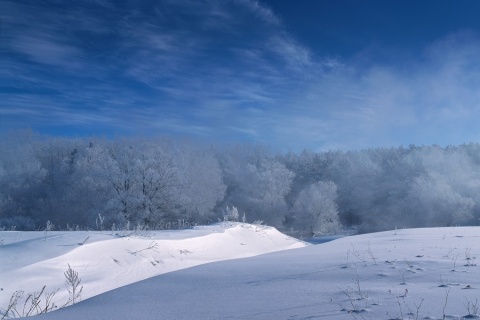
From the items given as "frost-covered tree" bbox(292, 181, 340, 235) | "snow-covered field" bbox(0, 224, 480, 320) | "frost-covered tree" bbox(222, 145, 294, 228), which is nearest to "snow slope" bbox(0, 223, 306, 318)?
"snow-covered field" bbox(0, 224, 480, 320)

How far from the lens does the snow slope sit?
6539 millimetres

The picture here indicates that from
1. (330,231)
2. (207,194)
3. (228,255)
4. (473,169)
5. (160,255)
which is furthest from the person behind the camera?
(473,169)

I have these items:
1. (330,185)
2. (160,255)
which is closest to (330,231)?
(330,185)

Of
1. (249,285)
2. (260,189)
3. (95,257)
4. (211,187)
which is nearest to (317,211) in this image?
(260,189)

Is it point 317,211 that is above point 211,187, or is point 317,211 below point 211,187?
below

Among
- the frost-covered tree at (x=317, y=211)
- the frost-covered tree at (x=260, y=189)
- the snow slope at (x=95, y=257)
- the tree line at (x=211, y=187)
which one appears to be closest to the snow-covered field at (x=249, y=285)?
the snow slope at (x=95, y=257)

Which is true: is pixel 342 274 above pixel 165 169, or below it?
below

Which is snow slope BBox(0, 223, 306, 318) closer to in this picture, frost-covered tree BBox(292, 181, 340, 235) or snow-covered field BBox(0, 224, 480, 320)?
snow-covered field BBox(0, 224, 480, 320)

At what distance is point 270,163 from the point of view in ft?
175

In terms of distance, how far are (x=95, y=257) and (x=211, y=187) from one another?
118 feet

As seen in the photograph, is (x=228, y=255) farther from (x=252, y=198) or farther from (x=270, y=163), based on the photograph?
(x=270, y=163)

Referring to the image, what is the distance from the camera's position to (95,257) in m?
8.36

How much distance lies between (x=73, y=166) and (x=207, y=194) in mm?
14670

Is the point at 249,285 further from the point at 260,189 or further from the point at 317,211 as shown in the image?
the point at 260,189
